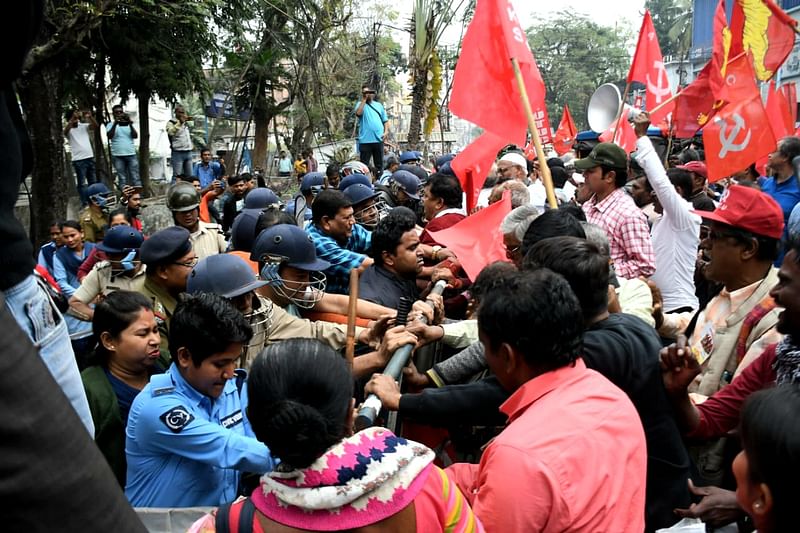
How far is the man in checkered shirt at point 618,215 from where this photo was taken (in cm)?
463

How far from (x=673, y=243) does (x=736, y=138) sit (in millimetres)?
1892

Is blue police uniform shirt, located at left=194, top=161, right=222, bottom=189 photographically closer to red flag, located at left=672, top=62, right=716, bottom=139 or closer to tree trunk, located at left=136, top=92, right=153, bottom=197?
tree trunk, located at left=136, top=92, right=153, bottom=197

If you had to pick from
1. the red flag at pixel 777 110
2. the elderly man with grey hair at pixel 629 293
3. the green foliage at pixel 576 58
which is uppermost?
the green foliage at pixel 576 58

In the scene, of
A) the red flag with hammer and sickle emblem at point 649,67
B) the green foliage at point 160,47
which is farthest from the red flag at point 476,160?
the green foliage at point 160,47

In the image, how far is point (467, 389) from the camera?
240 cm

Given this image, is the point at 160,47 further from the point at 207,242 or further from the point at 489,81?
the point at 489,81

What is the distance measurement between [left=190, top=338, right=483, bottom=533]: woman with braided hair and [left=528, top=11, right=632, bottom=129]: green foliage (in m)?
56.1

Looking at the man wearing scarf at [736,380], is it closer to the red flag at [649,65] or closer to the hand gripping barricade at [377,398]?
the hand gripping barricade at [377,398]

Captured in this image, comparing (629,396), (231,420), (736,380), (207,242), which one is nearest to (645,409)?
(629,396)

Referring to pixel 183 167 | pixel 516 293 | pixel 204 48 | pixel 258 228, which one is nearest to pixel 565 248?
pixel 516 293

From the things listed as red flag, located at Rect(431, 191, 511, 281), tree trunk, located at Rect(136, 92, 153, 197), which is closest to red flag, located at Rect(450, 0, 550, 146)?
red flag, located at Rect(431, 191, 511, 281)

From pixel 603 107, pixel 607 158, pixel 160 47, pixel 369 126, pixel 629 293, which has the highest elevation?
pixel 160 47

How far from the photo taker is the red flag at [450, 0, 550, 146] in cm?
484

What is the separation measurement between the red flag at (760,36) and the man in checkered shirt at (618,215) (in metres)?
2.57
